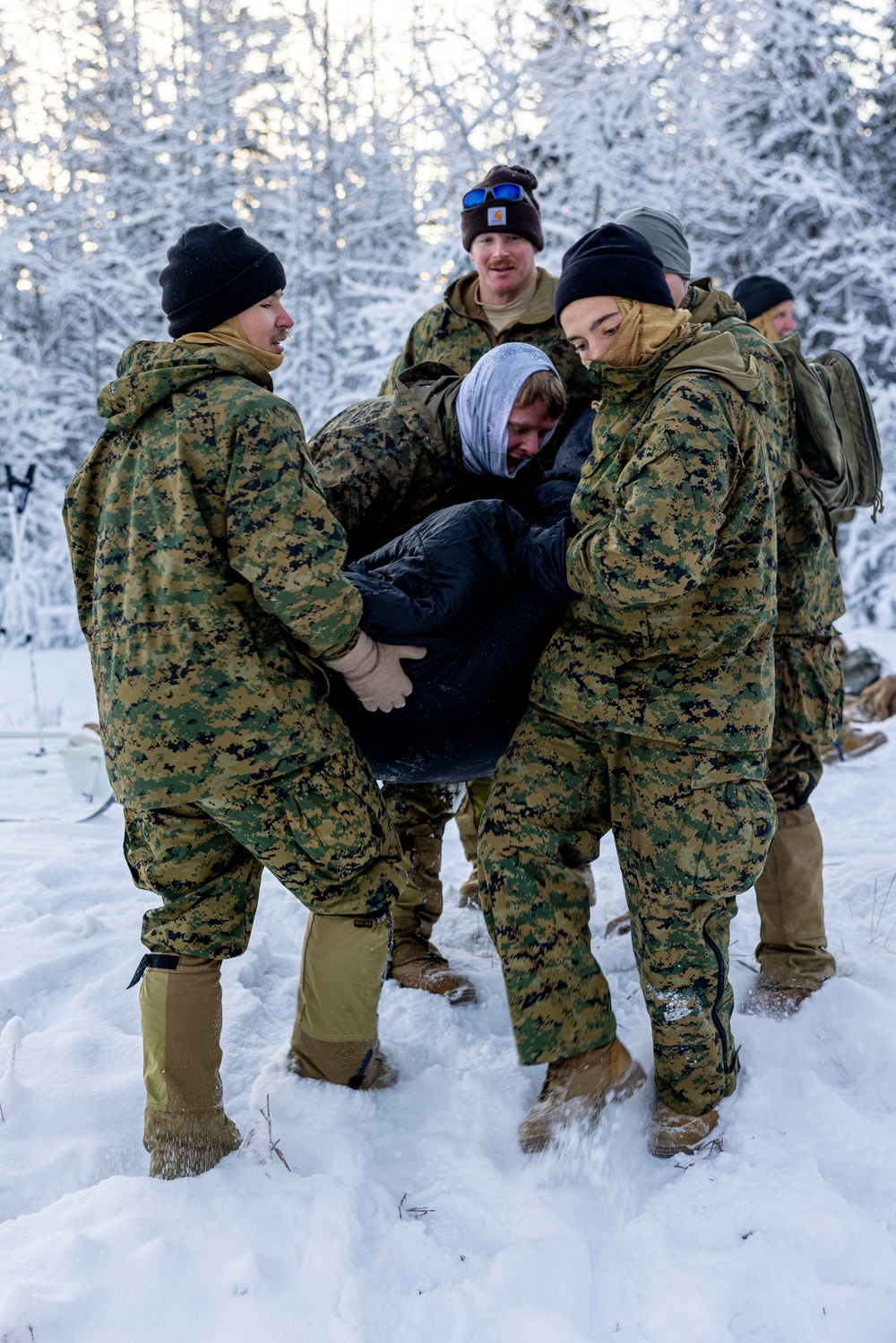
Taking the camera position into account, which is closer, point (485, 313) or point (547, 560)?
point (547, 560)

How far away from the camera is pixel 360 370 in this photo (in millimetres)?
12711

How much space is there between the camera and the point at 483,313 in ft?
12.5

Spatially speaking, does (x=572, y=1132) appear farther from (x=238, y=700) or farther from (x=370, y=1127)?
(x=238, y=700)

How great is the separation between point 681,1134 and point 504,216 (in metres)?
3.12

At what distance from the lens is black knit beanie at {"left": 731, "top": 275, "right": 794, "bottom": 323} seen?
466 cm

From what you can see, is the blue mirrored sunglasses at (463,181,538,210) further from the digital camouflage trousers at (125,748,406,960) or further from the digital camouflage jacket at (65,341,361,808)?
the digital camouflage trousers at (125,748,406,960)

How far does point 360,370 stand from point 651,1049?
11.3 meters

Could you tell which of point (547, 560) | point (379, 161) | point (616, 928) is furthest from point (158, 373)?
point (379, 161)

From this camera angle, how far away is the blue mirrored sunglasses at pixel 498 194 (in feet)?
12.1

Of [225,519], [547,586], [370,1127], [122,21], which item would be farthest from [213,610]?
[122,21]

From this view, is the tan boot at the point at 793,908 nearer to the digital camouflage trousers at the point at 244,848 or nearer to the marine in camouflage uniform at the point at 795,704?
the marine in camouflage uniform at the point at 795,704

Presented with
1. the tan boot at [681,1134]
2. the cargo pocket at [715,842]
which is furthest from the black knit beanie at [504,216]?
the tan boot at [681,1134]

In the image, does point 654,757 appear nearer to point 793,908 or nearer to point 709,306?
point 793,908

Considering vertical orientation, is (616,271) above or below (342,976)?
above
